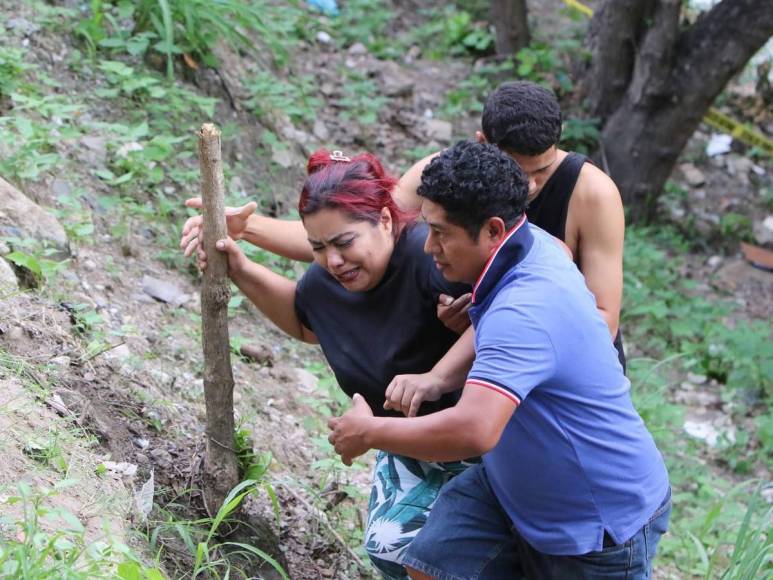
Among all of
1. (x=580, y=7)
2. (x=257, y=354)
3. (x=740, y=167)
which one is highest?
(x=580, y=7)

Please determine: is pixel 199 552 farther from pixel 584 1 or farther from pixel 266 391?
pixel 584 1

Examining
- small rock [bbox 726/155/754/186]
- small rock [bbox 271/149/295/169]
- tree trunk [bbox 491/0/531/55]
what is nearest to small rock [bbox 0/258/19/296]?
small rock [bbox 271/149/295/169]

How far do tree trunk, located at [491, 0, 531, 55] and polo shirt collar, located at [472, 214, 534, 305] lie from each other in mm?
6110

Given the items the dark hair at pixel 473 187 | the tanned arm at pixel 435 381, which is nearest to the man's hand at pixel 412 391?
the tanned arm at pixel 435 381

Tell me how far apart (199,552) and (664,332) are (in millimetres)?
4456

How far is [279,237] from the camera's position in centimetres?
315

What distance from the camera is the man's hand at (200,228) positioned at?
2.92 metres

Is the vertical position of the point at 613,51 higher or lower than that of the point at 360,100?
higher

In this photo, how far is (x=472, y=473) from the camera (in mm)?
2773

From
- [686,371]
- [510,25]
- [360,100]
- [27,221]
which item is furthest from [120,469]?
[510,25]

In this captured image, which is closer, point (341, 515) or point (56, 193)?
point (341, 515)

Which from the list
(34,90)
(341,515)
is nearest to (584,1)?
(34,90)

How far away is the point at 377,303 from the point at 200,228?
24.0 inches

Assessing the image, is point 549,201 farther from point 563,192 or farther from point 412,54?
point 412,54
